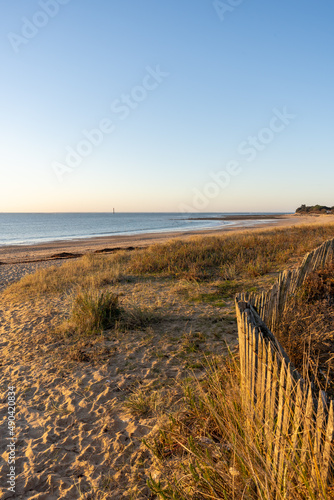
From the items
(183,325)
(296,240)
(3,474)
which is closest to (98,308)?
(183,325)

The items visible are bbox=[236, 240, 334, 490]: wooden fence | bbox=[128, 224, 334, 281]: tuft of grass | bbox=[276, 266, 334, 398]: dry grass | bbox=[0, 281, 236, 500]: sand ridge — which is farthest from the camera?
bbox=[128, 224, 334, 281]: tuft of grass

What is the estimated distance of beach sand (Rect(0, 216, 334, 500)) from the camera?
2.52 m

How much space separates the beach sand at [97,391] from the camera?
2516mm

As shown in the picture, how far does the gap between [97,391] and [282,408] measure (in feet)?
8.46

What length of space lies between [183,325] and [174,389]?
200 centimetres

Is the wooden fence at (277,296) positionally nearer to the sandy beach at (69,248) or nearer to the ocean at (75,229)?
the sandy beach at (69,248)

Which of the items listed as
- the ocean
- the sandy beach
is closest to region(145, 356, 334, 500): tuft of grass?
the sandy beach

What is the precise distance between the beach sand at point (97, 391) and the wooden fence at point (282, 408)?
101 centimetres

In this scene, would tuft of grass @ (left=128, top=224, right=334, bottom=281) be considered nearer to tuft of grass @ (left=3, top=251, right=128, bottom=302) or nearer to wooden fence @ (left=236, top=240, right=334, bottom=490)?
tuft of grass @ (left=3, top=251, right=128, bottom=302)

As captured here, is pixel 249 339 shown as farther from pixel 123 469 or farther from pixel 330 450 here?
pixel 123 469

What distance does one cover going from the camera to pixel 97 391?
3.73 m

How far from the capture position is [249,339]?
7.69 feet

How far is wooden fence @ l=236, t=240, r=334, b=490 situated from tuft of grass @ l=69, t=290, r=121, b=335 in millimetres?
3369

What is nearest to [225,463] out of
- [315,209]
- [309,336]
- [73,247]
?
[309,336]
